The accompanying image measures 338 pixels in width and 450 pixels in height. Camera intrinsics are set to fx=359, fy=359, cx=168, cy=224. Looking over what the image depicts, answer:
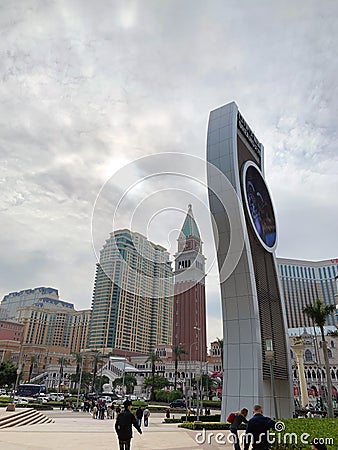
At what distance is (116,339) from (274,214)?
9702 cm

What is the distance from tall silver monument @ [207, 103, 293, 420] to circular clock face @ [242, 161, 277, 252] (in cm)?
7

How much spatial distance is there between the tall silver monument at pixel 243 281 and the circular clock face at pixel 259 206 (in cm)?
7

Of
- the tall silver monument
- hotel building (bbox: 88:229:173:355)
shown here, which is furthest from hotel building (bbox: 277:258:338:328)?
the tall silver monument

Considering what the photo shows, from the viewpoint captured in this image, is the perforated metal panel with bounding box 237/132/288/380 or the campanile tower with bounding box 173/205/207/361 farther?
the campanile tower with bounding box 173/205/207/361

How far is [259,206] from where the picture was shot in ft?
80.1

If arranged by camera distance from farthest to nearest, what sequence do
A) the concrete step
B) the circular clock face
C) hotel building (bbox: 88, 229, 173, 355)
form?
hotel building (bbox: 88, 229, 173, 355)
the circular clock face
the concrete step

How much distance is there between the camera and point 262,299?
70.8 ft

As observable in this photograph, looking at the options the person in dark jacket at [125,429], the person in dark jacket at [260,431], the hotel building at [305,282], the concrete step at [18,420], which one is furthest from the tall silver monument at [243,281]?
the hotel building at [305,282]

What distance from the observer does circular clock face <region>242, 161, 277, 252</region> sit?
22.5 meters

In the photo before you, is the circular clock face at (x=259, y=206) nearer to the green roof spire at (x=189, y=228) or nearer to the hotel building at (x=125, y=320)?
the green roof spire at (x=189, y=228)

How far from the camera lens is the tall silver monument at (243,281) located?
60.3ft

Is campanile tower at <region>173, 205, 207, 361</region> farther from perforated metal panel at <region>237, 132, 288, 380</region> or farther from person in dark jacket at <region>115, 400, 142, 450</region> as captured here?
person in dark jacket at <region>115, 400, 142, 450</region>

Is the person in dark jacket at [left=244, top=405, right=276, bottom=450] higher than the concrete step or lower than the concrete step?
higher

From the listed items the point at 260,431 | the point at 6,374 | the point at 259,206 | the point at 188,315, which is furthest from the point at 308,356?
the point at 260,431
